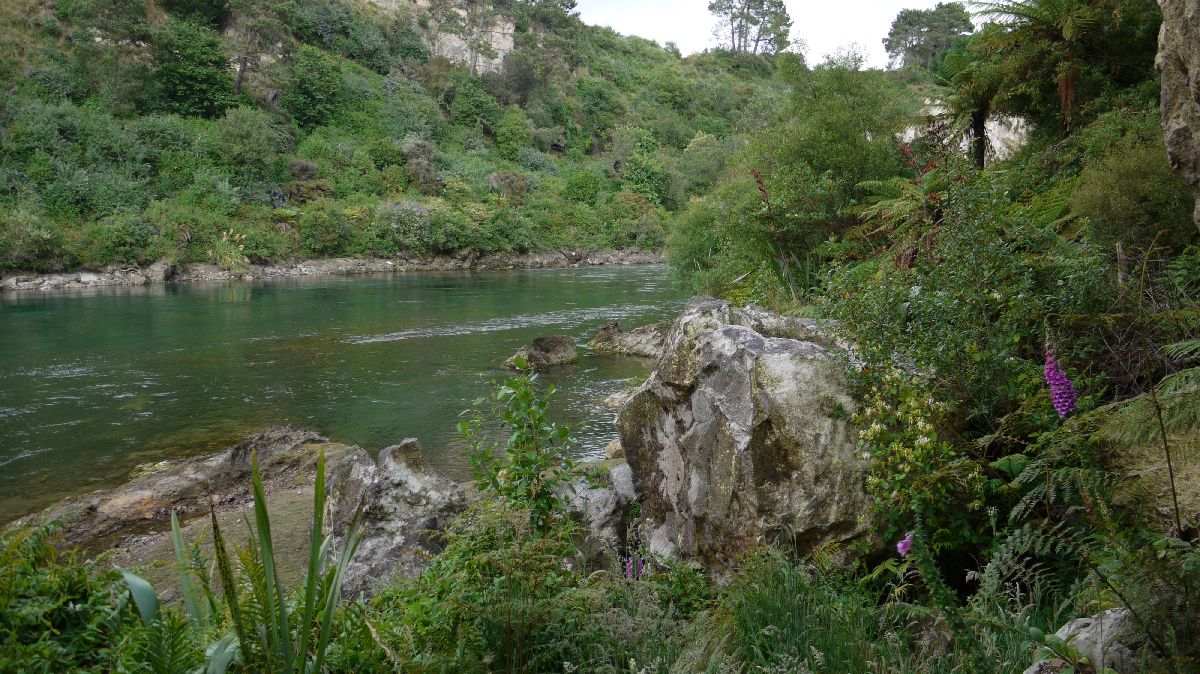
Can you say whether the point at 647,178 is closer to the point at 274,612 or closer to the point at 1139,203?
the point at 1139,203

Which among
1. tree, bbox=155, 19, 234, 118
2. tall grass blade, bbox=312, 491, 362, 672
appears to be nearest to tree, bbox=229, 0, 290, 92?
tree, bbox=155, 19, 234, 118

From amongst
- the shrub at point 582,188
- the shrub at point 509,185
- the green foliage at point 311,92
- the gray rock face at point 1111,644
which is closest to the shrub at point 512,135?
the shrub at point 582,188

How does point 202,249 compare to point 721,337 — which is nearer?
point 721,337

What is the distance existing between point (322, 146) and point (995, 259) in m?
56.7

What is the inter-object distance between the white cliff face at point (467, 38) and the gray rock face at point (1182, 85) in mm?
78343

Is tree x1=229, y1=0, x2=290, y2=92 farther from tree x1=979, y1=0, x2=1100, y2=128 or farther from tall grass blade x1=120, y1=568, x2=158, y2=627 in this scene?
tall grass blade x1=120, y1=568, x2=158, y2=627

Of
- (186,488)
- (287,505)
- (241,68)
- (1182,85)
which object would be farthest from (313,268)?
(1182,85)

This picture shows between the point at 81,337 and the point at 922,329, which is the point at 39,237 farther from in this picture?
the point at 922,329

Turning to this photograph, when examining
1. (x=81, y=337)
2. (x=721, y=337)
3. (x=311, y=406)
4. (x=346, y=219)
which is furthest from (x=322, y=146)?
(x=721, y=337)

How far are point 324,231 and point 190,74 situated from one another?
1750 cm

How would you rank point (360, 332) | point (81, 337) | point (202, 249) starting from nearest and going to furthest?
point (81, 337)
point (360, 332)
point (202, 249)

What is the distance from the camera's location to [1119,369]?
417cm

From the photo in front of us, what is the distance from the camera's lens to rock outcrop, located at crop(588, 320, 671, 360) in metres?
18.9

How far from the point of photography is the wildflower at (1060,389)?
3.62 metres
